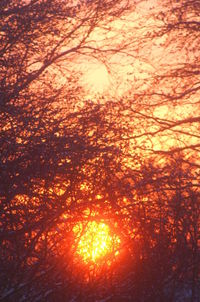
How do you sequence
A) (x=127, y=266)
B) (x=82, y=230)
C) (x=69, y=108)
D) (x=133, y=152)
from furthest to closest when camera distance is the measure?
1. (x=69, y=108)
2. (x=133, y=152)
3. (x=127, y=266)
4. (x=82, y=230)

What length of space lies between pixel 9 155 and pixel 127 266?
1.83 m

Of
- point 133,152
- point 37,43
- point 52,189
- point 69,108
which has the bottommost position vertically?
point 52,189

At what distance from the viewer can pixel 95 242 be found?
6.03 meters

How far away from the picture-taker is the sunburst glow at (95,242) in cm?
598

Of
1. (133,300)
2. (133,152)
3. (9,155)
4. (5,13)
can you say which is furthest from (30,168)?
(5,13)

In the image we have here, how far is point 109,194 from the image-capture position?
19.9 feet

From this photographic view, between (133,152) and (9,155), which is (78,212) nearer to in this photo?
(9,155)

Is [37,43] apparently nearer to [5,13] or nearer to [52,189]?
[5,13]

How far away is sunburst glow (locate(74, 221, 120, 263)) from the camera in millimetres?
5984

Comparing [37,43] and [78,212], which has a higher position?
[37,43]

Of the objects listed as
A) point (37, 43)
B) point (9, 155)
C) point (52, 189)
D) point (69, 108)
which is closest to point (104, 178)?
point (52, 189)

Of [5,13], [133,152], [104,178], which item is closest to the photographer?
[104,178]

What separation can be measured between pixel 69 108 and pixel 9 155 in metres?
2.41

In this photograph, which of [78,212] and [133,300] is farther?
[133,300]
